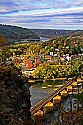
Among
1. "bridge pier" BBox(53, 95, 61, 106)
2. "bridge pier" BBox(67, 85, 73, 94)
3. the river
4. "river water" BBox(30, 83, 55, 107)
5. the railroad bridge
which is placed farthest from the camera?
"bridge pier" BBox(67, 85, 73, 94)

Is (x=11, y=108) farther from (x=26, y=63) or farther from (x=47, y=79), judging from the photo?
(x=26, y=63)

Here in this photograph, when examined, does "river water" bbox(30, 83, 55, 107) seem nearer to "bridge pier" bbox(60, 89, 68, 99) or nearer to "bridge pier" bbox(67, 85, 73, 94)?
"bridge pier" bbox(60, 89, 68, 99)

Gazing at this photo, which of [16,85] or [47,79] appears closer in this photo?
[16,85]

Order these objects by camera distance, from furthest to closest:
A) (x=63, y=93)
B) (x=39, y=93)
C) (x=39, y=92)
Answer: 1. (x=63, y=93)
2. (x=39, y=92)
3. (x=39, y=93)

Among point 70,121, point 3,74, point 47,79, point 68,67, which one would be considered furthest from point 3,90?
point 68,67

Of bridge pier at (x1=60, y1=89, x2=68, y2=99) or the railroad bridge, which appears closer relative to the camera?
the railroad bridge

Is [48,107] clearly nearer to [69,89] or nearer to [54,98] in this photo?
[54,98]

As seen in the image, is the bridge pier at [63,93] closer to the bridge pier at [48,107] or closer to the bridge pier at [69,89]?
the bridge pier at [69,89]

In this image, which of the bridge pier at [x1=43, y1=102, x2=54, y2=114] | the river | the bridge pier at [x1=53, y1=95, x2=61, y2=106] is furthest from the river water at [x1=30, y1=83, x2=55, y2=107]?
the bridge pier at [x1=53, y1=95, x2=61, y2=106]

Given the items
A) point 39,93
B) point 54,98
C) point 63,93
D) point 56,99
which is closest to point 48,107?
point 54,98
